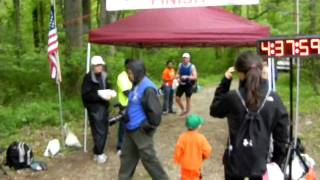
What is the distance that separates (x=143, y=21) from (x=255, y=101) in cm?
654

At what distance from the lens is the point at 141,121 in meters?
7.38

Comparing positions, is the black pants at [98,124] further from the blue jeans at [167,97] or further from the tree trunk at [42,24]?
the tree trunk at [42,24]

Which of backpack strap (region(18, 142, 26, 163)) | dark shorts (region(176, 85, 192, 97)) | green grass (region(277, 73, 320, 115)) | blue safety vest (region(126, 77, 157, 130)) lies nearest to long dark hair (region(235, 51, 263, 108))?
blue safety vest (region(126, 77, 157, 130))

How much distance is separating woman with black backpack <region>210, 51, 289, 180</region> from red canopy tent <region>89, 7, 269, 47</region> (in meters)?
5.64

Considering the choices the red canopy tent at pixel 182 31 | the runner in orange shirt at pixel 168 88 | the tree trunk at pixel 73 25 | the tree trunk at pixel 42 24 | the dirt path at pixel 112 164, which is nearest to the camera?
the dirt path at pixel 112 164

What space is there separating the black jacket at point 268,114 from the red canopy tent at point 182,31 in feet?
18.3

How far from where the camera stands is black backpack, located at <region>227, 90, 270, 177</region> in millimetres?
4574

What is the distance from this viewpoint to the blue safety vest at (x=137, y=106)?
7355 millimetres

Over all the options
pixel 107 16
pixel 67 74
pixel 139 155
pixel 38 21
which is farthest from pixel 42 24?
pixel 139 155

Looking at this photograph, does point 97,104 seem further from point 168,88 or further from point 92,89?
point 168,88

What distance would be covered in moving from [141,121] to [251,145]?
2963mm

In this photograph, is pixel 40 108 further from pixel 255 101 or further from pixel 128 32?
pixel 255 101

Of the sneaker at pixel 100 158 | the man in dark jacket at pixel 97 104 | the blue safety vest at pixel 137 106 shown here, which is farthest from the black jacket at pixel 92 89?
the blue safety vest at pixel 137 106

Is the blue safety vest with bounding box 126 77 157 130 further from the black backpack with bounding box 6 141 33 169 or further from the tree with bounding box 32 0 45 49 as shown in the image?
the tree with bounding box 32 0 45 49
